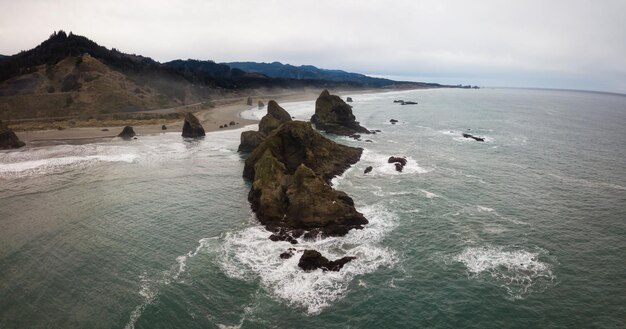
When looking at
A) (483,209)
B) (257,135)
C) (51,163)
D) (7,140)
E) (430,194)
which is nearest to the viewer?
(483,209)

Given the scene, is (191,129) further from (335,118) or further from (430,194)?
(430,194)

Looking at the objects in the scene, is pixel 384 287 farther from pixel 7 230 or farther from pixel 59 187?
pixel 59 187

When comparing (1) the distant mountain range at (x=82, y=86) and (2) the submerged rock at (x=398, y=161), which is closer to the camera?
(2) the submerged rock at (x=398, y=161)

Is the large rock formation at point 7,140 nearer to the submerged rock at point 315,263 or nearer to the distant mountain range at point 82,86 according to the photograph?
the distant mountain range at point 82,86

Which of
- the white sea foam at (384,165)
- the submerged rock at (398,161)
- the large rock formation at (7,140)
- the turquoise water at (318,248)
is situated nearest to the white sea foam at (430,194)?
the turquoise water at (318,248)

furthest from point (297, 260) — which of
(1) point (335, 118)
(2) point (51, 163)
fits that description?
(1) point (335, 118)
